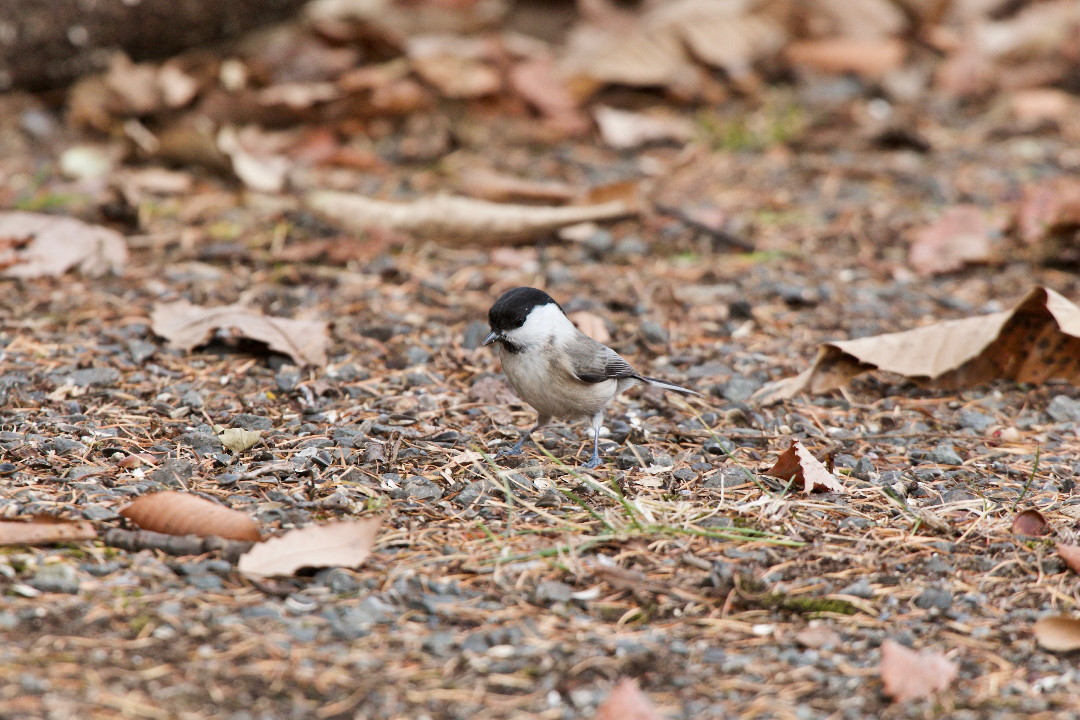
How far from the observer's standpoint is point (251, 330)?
3809 millimetres

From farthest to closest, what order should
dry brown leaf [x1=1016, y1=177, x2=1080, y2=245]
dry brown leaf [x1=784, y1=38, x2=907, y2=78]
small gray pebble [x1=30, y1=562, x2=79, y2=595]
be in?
dry brown leaf [x1=784, y1=38, x2=907, y2=78] < dry brown leaf [x1=1016, y1=177, x2=1080, y2=245] < small gray pebble [x1=30, y1=562, x2=79, y2=595]

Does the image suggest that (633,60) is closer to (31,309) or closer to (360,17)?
(360,17)

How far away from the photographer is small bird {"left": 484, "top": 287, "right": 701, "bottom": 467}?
342 centimetres

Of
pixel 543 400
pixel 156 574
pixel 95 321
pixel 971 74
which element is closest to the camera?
pixel 156 574

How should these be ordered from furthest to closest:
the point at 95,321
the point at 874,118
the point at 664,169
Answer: the point at 874,118 < the point at 664,169 < the point at 95,321

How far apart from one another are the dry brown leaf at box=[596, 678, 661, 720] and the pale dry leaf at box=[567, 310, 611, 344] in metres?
2.13

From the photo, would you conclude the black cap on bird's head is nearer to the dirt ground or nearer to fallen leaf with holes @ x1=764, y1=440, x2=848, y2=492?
the dirt ground

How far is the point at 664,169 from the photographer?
5.87 m

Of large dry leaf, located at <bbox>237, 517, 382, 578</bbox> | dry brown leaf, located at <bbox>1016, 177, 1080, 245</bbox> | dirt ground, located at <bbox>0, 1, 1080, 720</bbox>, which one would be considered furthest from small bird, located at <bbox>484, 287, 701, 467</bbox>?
dry brown leaf, located at <bbox>1016, 177, 1080, 245</bbox>

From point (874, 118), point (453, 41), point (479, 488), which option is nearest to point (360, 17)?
point (453, 41)

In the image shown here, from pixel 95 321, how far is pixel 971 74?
17.7ft

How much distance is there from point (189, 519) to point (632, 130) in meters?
4.12

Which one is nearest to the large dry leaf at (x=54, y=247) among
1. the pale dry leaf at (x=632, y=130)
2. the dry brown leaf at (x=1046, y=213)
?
the pale dry leaf at (x=632, y=130)

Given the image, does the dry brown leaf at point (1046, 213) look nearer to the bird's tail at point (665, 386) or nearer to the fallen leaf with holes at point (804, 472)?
the bird's tail at point (665, 386)
